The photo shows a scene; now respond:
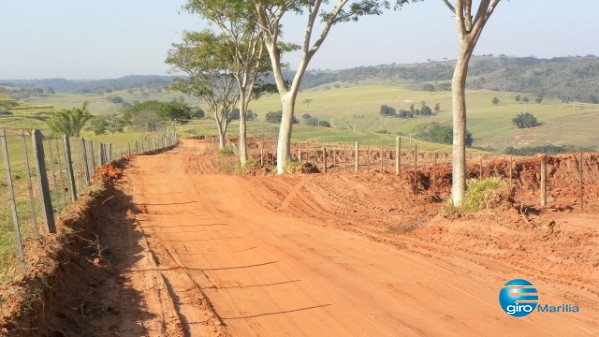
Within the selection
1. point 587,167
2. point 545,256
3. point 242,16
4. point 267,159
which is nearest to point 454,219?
point 545,256

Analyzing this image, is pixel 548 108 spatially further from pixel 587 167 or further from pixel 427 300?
pixel 427 300

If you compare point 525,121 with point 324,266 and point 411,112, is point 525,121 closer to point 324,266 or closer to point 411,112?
point 411,112

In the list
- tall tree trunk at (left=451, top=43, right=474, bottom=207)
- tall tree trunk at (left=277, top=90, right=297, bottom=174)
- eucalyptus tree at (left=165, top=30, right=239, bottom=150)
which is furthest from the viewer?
eucalyptus tree at (left=165, top=30, right=239, bottom=150)

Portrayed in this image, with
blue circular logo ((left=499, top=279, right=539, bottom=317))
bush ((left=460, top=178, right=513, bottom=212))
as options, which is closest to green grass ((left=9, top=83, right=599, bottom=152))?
bush ((left=460, top=178, right=513, bottom=212))

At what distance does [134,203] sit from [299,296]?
9845 millimetres

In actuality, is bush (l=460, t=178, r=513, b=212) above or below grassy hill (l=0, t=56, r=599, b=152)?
above

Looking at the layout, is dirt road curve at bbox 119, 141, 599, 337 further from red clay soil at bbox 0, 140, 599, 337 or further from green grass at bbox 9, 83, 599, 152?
green grass at bbox 9, 83, 599, 152

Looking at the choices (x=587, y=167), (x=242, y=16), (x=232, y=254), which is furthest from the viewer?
(x=242, y=16)

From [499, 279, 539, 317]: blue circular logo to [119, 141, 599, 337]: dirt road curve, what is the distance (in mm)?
140

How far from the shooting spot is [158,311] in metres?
8.17

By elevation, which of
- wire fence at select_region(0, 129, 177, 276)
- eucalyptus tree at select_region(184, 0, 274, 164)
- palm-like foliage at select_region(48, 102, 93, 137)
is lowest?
palm-like foliage at select_region(48, 102, 93, 137)

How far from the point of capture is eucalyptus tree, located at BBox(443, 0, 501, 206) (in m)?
14.0

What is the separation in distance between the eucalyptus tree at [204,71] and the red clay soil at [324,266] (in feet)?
71.8

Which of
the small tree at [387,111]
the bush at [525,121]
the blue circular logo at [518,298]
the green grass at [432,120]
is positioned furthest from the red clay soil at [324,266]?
the small tree at [387,111]
